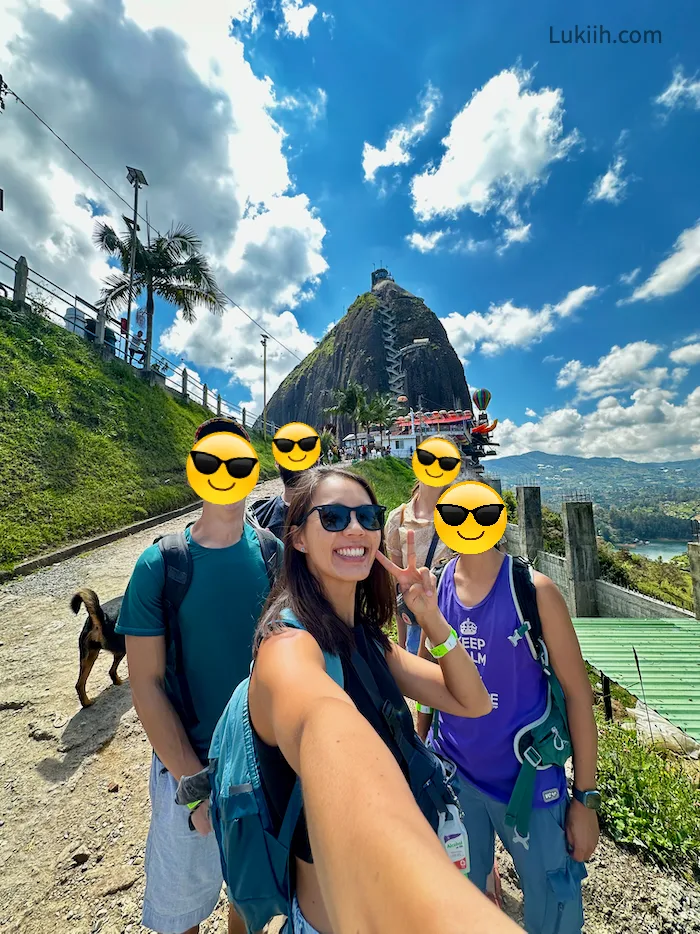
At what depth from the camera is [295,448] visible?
2.85 m

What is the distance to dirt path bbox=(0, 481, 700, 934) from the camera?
200 cm

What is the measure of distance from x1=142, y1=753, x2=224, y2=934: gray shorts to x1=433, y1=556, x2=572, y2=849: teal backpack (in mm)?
1284

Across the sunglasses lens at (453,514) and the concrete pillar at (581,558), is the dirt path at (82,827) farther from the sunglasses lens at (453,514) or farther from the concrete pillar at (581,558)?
the concrete pillar at (581,558)

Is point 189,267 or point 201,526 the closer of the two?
point 201,526

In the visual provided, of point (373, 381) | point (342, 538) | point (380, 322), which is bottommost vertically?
point (342, 538)

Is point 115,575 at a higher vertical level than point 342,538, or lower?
lower

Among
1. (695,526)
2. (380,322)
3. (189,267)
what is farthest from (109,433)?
(380,322)

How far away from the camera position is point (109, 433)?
11.3 metres

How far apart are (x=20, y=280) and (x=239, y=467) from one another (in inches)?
608

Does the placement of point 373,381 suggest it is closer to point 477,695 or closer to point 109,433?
point 109,433

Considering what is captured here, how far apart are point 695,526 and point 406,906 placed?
11.7 m

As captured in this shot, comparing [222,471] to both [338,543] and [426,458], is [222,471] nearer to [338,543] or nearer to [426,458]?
[338,543]

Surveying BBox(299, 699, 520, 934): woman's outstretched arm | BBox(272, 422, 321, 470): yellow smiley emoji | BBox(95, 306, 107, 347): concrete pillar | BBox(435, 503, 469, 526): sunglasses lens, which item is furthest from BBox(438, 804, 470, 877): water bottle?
BBox(95, 306, 107, 347): concrete pillar

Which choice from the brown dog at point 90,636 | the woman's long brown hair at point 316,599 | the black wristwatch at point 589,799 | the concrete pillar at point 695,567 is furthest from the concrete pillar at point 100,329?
the concrete pillar at point 695,567
